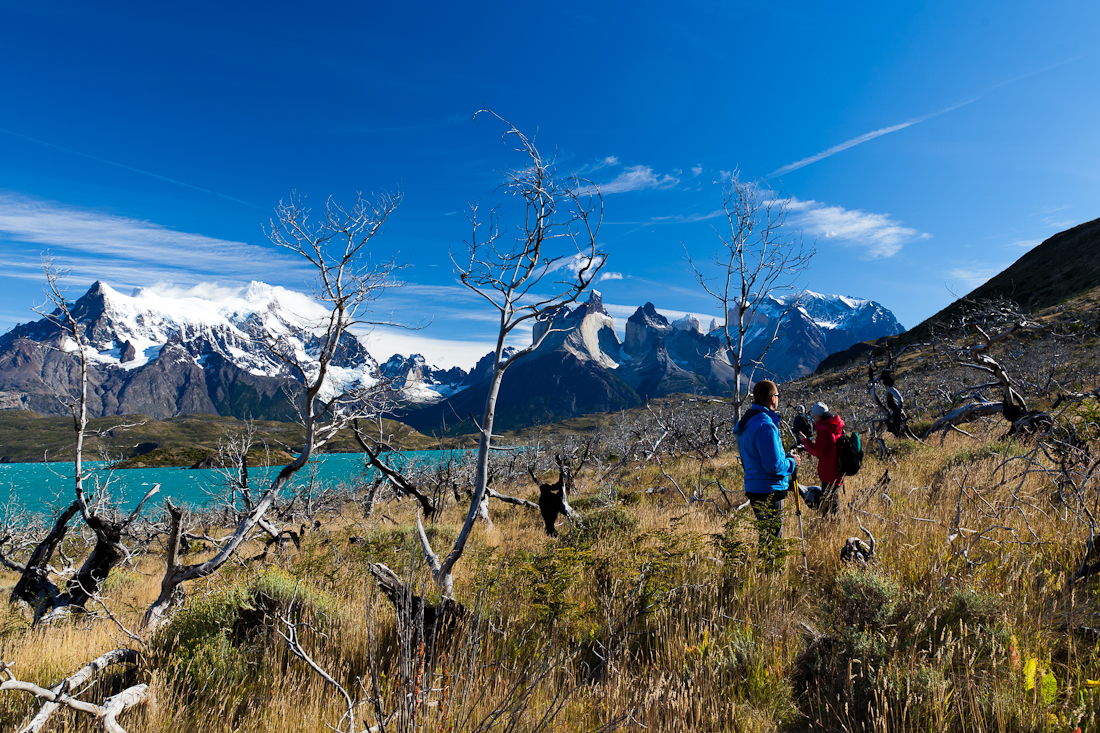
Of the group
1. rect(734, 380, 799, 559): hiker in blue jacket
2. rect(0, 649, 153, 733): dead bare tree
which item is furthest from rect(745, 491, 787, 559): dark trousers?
rect(0, 649, 153, 733): dead bare tree

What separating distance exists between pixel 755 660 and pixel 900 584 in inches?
66.8

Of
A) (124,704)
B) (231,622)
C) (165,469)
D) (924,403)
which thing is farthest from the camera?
(165,469)

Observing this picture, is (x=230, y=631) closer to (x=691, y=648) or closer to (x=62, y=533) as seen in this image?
(x=691, y=648)

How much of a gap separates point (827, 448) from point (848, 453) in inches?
14.3

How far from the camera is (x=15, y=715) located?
2945 mm

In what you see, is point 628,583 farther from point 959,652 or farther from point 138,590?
point 138,590

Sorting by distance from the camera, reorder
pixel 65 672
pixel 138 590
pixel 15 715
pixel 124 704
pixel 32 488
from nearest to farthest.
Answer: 1. pixel 124 704
2. pixel 15 715
3. pixel 65 672
4. pixel 138 590
5. pixel 32 488

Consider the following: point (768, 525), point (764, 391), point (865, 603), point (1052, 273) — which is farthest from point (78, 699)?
point (1052, 273)

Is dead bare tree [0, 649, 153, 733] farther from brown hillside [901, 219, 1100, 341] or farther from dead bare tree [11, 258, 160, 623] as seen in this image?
brown hillside [901, 219, 1100, 341]

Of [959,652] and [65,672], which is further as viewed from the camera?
[65,672]

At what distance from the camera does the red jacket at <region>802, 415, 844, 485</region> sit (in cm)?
640

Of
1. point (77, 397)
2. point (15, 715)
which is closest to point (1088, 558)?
point (15, 715)

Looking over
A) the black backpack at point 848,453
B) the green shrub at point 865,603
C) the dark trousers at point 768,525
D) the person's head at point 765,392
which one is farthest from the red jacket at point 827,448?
the green shrub at point 865,603

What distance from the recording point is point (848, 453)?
6.12 m
